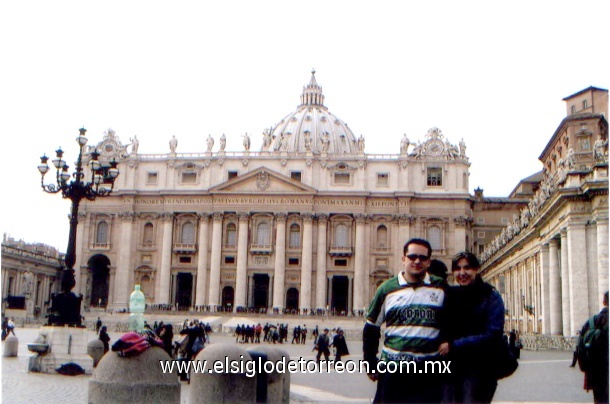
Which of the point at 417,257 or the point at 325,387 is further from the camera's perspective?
the point at 325,387

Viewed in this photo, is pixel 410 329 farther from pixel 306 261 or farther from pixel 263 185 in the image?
pixel 263 185

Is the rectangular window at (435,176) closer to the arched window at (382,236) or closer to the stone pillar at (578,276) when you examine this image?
the arched window at (382,236)

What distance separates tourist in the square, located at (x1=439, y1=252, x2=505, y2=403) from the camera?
596 cm

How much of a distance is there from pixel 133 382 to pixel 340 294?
69233mm

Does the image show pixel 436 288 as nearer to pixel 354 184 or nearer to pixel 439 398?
pixel 439 398

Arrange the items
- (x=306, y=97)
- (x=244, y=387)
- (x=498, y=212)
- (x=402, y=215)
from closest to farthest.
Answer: (x=244, y=387) < (x=402, y=215) < (x=498, y=212) < (x=306, y=97)

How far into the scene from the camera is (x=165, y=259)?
75.5m

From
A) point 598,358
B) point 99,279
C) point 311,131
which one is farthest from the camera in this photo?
point 311,131

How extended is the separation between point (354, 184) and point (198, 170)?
1660cm

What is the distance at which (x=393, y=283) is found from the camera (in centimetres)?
594

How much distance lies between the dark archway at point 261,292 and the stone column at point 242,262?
249 cm

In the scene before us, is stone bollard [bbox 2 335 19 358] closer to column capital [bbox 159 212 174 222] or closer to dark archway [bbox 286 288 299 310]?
dark archway [bbox 286 288 299 310]

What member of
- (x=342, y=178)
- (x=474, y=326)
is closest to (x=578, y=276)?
(x=474, y=326)

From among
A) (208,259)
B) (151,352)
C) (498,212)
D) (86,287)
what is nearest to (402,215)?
(498,212)
